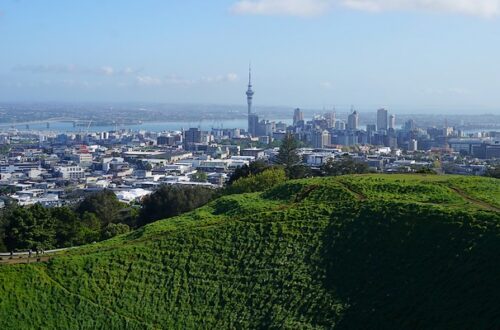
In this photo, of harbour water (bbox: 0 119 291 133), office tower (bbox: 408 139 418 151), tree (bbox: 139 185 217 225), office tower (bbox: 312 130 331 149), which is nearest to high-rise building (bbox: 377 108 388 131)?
office tower (bbox: 312 130 331 149)

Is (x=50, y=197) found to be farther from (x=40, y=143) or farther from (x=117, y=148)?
(x=40, y=143)

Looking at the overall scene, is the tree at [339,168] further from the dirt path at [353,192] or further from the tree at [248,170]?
the dirt path at [353,192]

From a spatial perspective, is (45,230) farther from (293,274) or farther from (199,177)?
(199,177)

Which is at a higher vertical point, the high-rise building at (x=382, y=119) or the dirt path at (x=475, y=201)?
the high-rise building at (x=382, y=119)

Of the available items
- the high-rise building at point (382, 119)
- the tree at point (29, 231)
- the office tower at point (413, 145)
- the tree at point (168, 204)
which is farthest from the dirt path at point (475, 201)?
the high-rise building at point (382, 119)

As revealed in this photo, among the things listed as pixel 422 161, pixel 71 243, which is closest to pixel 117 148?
pixel 422 161

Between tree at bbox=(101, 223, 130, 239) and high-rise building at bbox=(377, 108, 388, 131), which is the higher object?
high-rise building at bbox=(377, 108, 388, 131)

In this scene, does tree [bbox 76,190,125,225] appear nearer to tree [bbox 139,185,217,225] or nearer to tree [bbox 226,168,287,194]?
tree [bbox 139,185,217,225]
